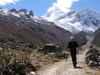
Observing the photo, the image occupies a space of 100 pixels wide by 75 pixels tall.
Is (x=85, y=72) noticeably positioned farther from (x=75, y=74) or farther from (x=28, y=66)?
(x=28, y=66)

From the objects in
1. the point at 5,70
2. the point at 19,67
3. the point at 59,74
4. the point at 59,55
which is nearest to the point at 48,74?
the point at 59,74

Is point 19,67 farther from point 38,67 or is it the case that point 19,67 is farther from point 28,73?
point 38,67

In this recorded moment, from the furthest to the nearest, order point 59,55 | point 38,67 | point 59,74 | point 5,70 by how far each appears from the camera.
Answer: point 59,55 < point 38,67 < point 59,74 < point 5,70

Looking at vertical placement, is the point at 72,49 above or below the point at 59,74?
above

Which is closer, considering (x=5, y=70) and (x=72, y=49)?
(x=5, y=70)

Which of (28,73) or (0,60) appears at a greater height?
(0,60)

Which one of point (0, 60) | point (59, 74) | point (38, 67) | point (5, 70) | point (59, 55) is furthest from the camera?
point (59, 55)

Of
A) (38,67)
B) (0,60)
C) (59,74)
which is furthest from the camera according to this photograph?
(38,67)

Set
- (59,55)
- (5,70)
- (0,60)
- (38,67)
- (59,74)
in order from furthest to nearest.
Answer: (59,55)
(38,67)
(0,60)
(59,74)
(5,70)

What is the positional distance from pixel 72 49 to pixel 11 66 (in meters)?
5.57

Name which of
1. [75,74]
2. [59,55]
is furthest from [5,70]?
[59,55]

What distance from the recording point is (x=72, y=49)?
17891mm

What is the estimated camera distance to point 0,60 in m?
16.9

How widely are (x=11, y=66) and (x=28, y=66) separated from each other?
266 cm
